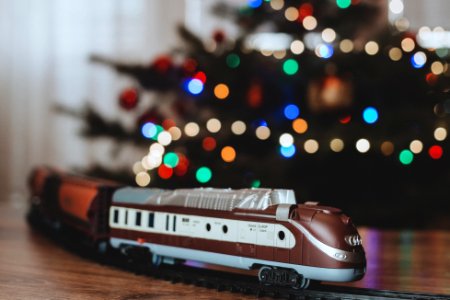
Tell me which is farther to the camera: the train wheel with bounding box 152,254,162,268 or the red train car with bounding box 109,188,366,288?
the train wheel with bounding box 152,254,162,268

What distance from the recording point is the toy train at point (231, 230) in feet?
4.90

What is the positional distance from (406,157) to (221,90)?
101cm

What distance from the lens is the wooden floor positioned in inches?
60.0

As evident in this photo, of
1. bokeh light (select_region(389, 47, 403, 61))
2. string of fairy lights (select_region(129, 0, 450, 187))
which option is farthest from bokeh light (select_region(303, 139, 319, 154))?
bokeh light (select_region(389, 47, 403, 61))

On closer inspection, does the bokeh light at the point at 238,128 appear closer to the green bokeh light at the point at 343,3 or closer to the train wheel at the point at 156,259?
the green bokeh light at the point at 343,3

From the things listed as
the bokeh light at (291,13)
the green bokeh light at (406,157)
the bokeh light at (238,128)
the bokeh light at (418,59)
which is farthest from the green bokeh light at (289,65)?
the green bokeh light at (406,157)

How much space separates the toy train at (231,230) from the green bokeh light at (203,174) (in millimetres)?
986

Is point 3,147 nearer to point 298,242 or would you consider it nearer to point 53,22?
point 53,22

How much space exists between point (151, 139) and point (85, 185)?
1.26 meters

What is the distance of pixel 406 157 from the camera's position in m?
3.05

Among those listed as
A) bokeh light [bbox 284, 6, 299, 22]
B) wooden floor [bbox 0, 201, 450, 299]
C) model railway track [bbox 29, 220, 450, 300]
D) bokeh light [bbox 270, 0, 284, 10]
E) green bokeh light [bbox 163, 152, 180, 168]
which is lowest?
wooden floor [bbox 0, 201, 450, 299]

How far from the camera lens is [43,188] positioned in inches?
112

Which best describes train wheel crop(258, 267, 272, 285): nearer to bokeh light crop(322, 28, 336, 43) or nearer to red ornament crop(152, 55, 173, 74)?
bokeh light crop(322, 28, 336, 43)

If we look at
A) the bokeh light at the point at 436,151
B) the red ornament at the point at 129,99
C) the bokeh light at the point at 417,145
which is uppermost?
the red ornament at the point at 129,99
